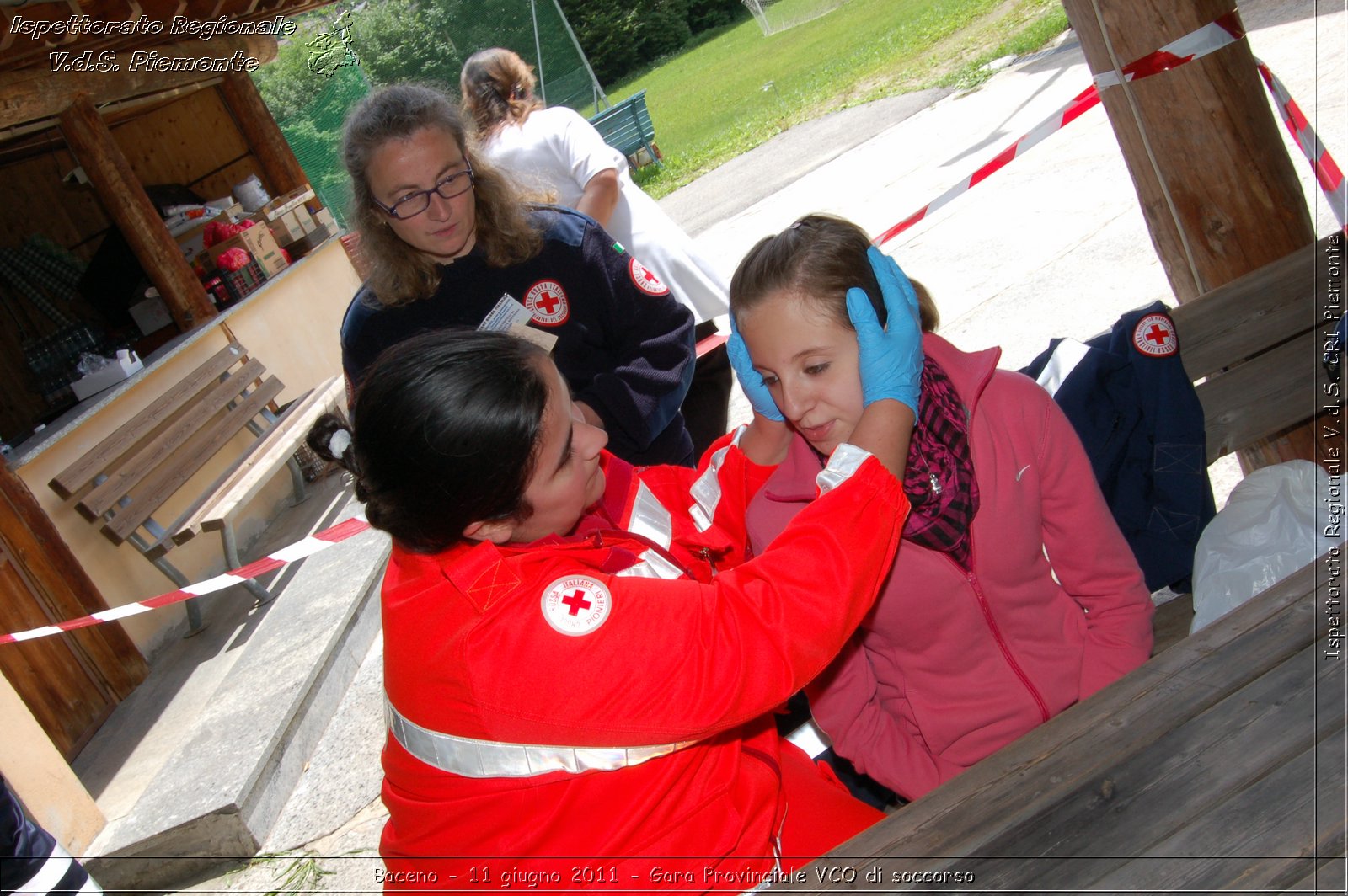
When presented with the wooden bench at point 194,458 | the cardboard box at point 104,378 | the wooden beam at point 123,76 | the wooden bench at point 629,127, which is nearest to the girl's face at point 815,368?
the wooden bench at point 194,458

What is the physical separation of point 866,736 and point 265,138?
8.91 m

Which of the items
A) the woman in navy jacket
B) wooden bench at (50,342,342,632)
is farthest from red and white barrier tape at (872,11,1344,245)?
wooden bench at (50,342,342,632)

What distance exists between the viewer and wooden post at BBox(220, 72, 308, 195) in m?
9.07

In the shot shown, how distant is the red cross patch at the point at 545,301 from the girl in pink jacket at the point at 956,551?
0.76m

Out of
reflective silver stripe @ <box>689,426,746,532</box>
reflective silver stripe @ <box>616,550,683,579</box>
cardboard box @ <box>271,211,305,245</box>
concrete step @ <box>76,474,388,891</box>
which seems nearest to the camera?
reflective silver stripe @ <box>616,550,683,579</box>

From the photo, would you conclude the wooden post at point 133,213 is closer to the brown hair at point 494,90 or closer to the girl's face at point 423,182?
the brown hair at point 494,90

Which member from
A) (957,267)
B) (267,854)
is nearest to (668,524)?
(267,854)

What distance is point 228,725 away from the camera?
3963 mm

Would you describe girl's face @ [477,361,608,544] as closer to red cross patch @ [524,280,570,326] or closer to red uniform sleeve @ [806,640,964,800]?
red uniform sleeve @ [806,640,964,800]

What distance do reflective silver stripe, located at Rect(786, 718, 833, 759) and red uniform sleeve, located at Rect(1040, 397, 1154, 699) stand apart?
23.6 inches

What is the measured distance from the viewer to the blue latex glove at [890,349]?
1621 mm

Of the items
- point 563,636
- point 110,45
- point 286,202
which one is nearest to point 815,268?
point 563,636

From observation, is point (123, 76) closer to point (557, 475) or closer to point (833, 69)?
point (557, 475)

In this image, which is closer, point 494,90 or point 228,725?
point 494,90
